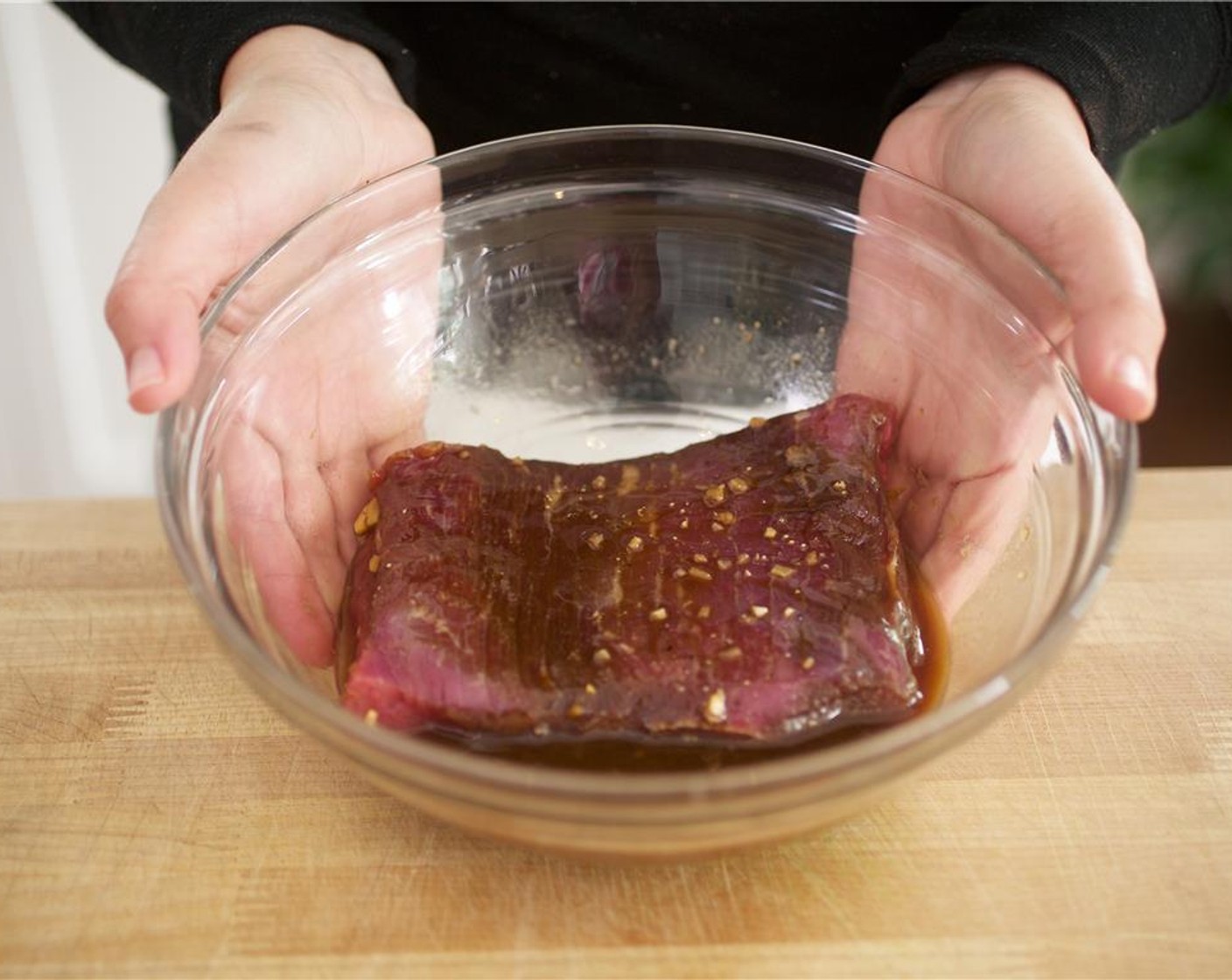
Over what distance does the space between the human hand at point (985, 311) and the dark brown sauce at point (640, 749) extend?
11.1 inches

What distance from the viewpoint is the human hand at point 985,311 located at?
4.45 feet

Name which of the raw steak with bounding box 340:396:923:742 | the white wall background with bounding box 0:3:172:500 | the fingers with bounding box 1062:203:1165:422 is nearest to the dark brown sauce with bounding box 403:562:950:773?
the raw steak with bounding box 340:396:923:742

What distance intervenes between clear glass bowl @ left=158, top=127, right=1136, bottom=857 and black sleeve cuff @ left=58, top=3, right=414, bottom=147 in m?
0.44

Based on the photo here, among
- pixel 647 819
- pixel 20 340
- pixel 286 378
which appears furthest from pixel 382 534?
pixel 20 340

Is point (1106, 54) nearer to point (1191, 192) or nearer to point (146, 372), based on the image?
point (146, 372)

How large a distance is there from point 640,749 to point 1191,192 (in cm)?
290

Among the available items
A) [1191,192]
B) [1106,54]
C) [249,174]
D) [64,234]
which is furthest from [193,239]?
[1191,192]

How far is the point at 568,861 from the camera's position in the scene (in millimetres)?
1302

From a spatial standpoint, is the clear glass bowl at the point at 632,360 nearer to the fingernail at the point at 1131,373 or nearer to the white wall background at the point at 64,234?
the fingernail at the point at 1131,373

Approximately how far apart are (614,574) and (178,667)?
1.93 feet

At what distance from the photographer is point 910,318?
170 cm

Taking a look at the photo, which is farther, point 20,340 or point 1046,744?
point 20,340

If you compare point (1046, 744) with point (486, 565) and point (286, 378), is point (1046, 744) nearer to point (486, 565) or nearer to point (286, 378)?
point (486, 565)

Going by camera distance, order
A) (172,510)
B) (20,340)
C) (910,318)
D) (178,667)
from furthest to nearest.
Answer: (20,340) → (910,318) → (178,667) → (172,510)
